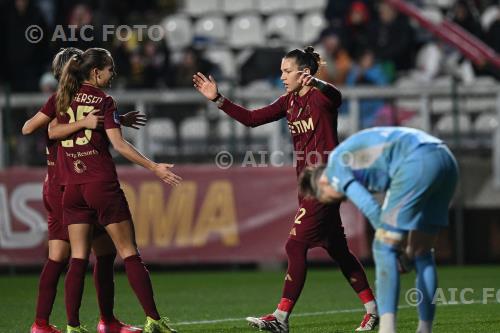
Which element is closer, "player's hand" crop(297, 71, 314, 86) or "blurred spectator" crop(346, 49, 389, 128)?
"player's hand" crop(297, 71, 314, 86)

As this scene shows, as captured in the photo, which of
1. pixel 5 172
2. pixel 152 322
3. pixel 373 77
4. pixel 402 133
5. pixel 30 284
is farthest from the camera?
pixel 373 77

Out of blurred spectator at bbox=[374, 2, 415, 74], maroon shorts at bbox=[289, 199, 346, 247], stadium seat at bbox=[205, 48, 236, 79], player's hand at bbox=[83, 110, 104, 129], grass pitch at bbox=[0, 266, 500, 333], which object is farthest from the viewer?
stadium seat at bbox=[205, 48, 236, 79]

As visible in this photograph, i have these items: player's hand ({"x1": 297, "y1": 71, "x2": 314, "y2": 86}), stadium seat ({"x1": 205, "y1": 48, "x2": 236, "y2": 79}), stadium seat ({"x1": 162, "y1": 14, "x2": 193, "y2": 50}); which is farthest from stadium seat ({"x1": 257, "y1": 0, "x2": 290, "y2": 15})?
player's hand ({"x1": 297, "y1": 71, "x2": 314, "y2": 86})

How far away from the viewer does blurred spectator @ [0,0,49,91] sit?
1842 centimetres

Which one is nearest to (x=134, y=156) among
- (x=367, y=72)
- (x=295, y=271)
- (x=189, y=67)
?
(x=295, y=271)

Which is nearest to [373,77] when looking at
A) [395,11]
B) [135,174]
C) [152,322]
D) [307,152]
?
[395,11]

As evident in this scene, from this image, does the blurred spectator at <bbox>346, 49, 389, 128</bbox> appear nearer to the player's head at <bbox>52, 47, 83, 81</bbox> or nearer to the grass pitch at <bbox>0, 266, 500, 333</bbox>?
the grass pitch at <bbox>0, 266, 500, 333</bbox>

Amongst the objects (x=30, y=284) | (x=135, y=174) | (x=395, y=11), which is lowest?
(x=30, y=284)

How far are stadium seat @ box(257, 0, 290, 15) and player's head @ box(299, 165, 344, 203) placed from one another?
47.9ft

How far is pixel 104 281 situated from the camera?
876 centimetres

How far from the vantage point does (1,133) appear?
16.3 meters

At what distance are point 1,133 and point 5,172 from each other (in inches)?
22.3

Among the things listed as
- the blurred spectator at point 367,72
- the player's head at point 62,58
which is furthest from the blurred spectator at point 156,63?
the player's head at point 62,58

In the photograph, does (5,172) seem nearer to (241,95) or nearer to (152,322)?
(241,95)
